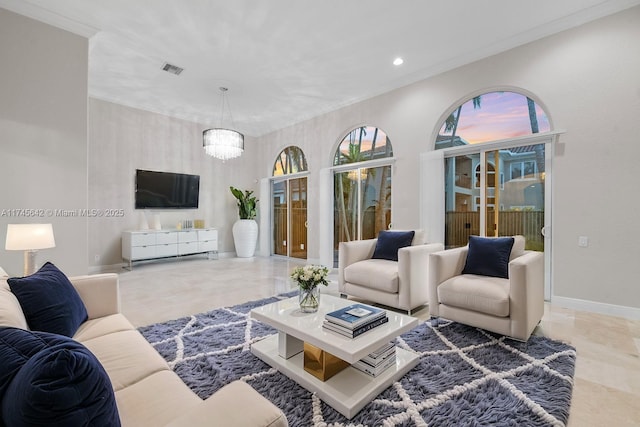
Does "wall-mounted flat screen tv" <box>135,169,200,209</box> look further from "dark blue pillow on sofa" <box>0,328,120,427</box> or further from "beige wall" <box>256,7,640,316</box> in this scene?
"dark blue pillow on sofa" <box>0,328,120,427</box>

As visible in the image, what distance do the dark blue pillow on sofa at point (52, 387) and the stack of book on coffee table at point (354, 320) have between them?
1214 mm

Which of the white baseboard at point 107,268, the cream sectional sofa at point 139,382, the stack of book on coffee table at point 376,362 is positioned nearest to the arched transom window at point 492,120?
the stack of book on coffee table at point 376,362

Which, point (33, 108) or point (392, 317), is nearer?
point (392, 317)

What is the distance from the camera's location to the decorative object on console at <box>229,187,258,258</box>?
280 inches

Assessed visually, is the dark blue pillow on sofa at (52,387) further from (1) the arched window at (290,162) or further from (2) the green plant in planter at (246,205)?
(2) the green plant in planter at (246,205)

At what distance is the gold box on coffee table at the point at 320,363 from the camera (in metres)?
1.84

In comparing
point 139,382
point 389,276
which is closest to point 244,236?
point 389,276

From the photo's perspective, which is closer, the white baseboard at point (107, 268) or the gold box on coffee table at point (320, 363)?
the gold box on coffee table at point (320, 363)

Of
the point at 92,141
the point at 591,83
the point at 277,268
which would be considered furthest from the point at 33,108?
the point at 591,83

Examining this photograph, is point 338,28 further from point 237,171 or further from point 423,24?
point 237,171

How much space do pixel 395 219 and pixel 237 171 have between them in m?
4.31

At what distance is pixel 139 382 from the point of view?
4.22 ft

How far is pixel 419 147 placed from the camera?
4.64 metres

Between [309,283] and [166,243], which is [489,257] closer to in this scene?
[309,283]
